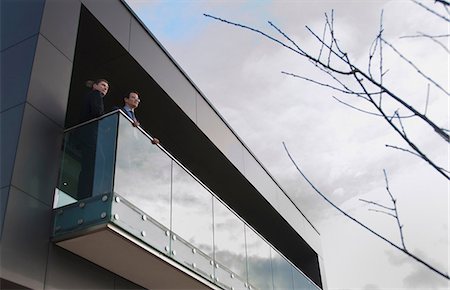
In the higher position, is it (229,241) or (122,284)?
(229,241)

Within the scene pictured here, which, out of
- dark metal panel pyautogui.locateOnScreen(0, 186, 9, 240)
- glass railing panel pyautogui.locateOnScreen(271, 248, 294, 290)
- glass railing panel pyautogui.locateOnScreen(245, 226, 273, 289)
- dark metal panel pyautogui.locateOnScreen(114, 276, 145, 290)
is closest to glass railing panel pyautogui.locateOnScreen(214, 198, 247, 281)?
glass railing panel pyautogui.locateOnScreen(245, 226, 273, 289)

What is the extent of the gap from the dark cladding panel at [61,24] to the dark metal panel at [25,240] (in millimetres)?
2397

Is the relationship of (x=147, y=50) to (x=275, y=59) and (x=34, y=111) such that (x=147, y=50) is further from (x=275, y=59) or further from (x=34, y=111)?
(x=275, y=59)

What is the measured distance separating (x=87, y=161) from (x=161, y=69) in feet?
12.4

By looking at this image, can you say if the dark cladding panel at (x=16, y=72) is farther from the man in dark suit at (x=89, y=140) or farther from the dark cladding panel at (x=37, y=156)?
the man in dark suit at (x=89, y=140)

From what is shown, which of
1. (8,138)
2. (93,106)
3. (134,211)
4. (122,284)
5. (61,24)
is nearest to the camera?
(8,138)

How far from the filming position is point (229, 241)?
9.66 m

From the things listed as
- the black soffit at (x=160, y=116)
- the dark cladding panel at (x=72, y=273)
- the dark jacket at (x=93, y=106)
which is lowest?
the dark cladding panel at (x=72, y=273)

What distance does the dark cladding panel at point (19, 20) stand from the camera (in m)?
7.25

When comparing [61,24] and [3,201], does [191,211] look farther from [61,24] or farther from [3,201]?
[61,24]

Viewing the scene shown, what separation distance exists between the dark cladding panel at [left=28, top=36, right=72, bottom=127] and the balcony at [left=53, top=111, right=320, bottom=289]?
0.39 metres

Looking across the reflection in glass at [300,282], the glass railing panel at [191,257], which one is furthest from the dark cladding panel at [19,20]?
the reflection in glass at [300,282]

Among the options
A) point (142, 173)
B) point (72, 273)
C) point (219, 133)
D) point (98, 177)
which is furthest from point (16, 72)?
point (219, 133)

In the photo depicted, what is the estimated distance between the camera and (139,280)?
7785 millimetres
